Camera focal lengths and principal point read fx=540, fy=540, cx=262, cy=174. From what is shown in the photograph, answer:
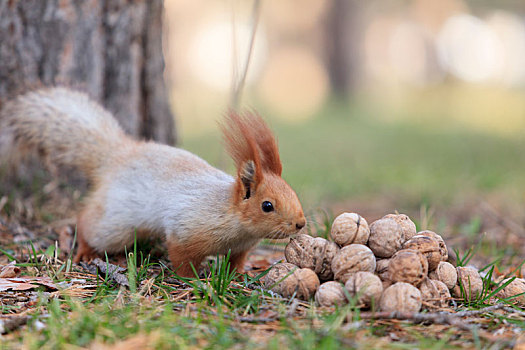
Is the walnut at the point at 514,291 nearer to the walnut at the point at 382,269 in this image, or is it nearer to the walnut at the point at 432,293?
the walnut at the point at 432,293

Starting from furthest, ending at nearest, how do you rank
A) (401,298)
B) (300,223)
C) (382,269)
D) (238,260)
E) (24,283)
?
(238,260) < (300,223) < (24,283) < (382,269) < (401,298)

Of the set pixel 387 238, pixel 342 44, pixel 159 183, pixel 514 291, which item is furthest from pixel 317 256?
pixel 342 44

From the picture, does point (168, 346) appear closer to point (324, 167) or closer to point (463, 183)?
point (463, 183)

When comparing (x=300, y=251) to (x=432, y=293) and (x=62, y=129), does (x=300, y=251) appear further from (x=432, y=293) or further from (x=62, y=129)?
(x=62, y=129)

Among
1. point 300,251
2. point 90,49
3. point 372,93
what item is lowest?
point 300,251

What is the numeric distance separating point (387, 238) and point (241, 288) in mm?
652

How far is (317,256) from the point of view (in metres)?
2.29

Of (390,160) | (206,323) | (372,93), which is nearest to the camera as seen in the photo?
(206,323)

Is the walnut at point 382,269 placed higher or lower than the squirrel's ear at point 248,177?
lower

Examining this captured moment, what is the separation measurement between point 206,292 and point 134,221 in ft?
3.22

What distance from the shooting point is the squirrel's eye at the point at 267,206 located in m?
2.49

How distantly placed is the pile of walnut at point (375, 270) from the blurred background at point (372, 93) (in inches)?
28.4

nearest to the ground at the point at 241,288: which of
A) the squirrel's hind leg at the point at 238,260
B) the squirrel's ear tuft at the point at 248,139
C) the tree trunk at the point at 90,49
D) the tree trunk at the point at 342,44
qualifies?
the squirrel's hind leg at the point at 238,260

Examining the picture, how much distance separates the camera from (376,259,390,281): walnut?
7.13ft
